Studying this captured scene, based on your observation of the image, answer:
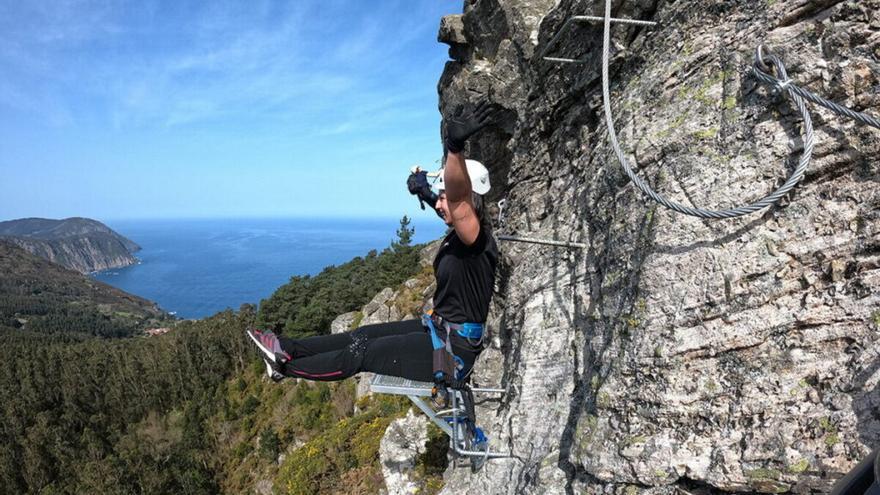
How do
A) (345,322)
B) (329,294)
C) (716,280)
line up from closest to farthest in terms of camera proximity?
(716,280) < (345,322) < (329,294)

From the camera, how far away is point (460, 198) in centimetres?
395

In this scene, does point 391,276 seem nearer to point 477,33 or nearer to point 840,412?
point 477,33

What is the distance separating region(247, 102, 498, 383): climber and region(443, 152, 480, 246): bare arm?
0.05 feet

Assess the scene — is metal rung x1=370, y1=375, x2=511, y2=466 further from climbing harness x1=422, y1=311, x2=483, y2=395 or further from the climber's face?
the climber's face

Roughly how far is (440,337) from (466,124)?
2.67m

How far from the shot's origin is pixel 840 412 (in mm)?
2447

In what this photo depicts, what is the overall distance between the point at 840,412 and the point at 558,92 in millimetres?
3905

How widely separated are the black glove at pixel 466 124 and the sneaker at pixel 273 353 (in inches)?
135

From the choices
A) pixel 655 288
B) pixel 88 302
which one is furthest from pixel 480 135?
pixel 88 302

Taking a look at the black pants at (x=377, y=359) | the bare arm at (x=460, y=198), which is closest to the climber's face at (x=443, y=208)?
the bare arm at (x=460, y=198)

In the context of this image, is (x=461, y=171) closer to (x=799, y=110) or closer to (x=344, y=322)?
(x=799, y=110)

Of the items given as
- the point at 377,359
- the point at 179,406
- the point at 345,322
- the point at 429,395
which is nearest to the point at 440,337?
the point at 429,395

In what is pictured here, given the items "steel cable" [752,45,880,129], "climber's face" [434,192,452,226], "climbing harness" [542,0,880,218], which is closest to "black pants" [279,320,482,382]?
"climber's face" [434,192,452,226]

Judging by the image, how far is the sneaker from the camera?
5270 mm
